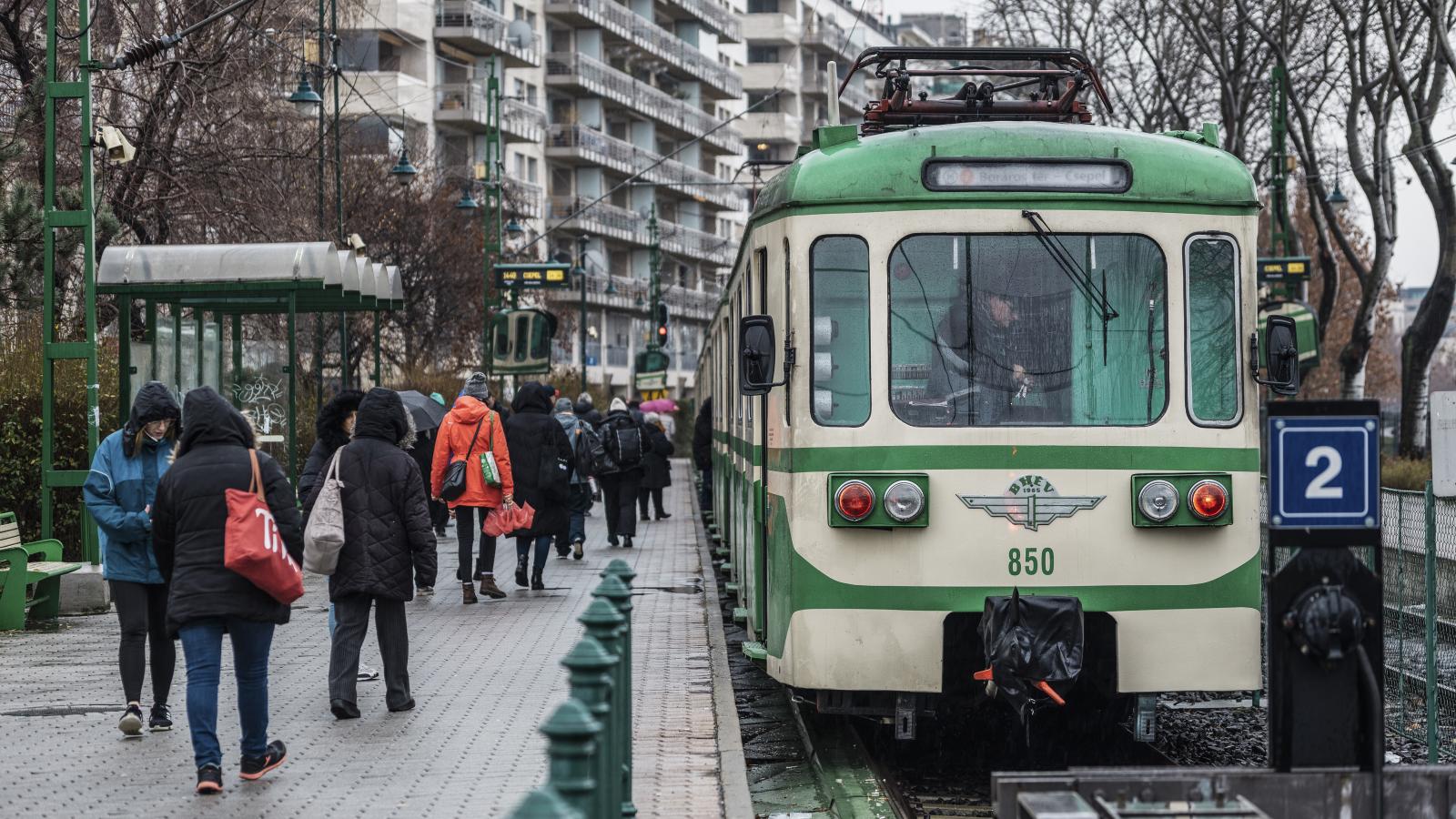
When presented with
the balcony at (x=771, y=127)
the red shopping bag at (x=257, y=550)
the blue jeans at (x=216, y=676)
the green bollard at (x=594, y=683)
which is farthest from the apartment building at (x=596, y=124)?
the green bollard at (x=594, y=683)

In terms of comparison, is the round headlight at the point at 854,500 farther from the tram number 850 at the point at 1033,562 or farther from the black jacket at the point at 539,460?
the black jacket at the point at 539,460

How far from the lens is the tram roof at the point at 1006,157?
9.23 metres

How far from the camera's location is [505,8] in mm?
74688

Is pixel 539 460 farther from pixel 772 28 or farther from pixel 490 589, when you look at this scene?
pixel 772 28

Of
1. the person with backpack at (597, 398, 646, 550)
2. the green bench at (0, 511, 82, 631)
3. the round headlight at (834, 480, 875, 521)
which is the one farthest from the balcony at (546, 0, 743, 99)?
the round headlight at (834, 480, 875, 521)

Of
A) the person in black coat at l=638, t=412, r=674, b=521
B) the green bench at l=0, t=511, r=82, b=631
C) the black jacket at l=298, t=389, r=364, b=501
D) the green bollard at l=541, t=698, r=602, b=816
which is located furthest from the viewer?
the person in black coat at l=638, t=412, r=674, b=521

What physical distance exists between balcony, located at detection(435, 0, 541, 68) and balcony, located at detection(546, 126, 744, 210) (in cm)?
503

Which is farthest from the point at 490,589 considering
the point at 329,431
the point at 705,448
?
the point at 705,448

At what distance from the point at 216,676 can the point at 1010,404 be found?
364cm

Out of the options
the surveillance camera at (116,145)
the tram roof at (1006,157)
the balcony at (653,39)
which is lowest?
the tram roof at (1006,157)

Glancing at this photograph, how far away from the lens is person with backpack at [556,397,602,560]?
20969mm

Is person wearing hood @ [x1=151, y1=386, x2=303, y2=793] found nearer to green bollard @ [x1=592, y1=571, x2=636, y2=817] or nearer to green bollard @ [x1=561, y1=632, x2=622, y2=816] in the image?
green bollard @ [x1=592, y1=571, x2=636, y2=817]

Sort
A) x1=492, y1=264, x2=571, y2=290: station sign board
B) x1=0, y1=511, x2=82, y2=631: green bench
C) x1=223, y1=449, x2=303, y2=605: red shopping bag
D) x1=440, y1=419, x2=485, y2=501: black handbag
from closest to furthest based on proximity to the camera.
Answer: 1. x1=223, y1=449, x2=303, y2=605: red shopping bag
2. x1=0, y1=511, x2=82, y2=631: green bench
3. x1=440, y1=419, x2=485, y2=501: black handbag
4. x1=492, y1=264, x2=571, y2=290: station sign board

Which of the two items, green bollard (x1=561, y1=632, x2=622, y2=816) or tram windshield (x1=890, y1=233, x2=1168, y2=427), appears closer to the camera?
green bollard (x1=561, y1=632, x2=622, y2=816)
